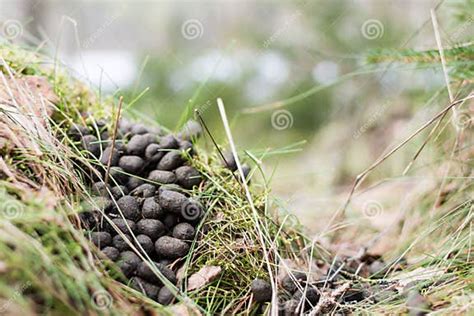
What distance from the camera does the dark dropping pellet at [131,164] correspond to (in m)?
0.92

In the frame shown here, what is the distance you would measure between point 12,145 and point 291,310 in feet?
1.51

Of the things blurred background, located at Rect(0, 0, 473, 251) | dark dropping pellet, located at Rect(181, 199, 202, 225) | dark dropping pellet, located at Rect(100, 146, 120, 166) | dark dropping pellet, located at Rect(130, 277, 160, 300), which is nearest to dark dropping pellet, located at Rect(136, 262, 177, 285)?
dark dropping pellet, located at Rect(130, 277, 160, 300)

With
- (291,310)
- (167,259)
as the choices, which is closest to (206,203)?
(167,259)

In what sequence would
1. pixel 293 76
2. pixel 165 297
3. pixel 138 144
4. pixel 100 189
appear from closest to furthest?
pixel 165 297, pixel 100 189, pixel 138 144, pixel 293 76

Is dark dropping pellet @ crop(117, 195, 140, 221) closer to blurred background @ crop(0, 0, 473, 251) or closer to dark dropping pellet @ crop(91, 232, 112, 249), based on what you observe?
dark dropping pellet @ crop(91, 232, 112, 249)

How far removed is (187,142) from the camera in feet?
3.28

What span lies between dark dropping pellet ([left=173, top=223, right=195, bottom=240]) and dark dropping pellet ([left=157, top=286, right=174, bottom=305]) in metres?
0.11

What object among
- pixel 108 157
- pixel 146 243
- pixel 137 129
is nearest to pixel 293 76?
pixel 137 129

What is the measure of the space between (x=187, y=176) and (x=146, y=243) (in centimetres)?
16

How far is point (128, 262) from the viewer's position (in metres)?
0.77

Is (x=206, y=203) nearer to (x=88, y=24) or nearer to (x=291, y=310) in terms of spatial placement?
(x=291, y=310)

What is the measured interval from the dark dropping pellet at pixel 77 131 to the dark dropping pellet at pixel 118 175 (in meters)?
0.10

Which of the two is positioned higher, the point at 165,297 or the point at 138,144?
the point at 138,144

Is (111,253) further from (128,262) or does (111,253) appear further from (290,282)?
(290,282)
